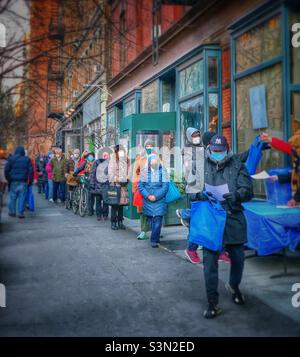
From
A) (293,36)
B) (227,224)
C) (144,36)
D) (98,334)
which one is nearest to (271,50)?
(293,36)

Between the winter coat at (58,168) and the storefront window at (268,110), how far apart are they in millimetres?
9475

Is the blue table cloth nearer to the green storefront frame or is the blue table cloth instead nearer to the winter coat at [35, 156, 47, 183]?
the green storefront frame

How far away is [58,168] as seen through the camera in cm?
1870

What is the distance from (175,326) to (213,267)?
31.2 inches

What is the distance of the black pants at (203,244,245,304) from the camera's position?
5.18 metres

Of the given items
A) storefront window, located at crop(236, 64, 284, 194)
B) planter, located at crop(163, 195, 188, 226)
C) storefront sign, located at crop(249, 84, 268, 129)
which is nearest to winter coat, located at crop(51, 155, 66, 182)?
planter, located at crop(163, 195, 188, 226)

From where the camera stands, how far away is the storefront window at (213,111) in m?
11.9

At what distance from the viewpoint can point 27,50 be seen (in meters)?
4.23

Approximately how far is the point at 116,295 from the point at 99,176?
308 inches

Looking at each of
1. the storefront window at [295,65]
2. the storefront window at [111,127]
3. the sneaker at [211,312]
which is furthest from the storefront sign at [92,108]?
the sneaker at [211,312]

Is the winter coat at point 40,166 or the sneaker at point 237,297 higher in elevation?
the winter coat at point 40,166

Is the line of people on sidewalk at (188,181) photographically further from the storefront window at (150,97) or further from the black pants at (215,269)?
the storefront window at (150,97)

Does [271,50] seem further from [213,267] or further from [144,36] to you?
[144,36]

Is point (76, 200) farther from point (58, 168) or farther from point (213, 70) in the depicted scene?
point (213, 70)
